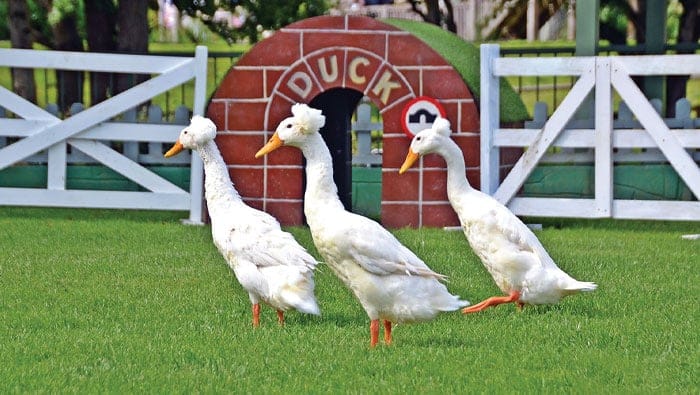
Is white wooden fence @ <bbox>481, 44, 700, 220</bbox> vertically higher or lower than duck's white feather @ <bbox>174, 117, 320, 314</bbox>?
higher

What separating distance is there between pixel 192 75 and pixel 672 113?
770cm

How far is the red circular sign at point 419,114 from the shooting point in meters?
14.0

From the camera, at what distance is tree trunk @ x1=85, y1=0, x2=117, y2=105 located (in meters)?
20.8

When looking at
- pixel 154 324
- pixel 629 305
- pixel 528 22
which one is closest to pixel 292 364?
pixel 154 324

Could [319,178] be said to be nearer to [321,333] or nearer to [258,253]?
[258,253]

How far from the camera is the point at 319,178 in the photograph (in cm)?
783

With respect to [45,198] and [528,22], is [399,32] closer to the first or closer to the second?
[45,198]

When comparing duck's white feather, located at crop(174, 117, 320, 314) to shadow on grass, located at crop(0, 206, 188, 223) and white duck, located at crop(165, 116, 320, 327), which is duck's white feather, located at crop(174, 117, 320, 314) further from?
shadow on grass, located at crop(0, 206, 188, 223)

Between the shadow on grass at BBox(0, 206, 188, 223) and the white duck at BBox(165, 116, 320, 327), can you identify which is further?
the shadow on grass at BBox(0, 206, 188, 223)

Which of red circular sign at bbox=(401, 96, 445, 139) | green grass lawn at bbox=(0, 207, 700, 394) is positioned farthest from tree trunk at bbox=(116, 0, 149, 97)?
green grass lawn at bbox=(0, 207, 700, 394)

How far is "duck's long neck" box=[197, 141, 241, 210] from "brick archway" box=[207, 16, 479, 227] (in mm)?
5156

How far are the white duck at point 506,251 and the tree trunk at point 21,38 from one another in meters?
11.7

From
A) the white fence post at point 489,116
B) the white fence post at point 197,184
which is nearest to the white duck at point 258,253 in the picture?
the white fence post at point 489,116

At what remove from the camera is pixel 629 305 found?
9.30m
